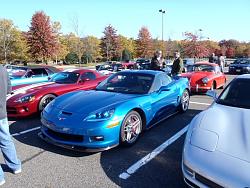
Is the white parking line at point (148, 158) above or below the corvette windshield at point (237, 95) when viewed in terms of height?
below

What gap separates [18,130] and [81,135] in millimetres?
2249

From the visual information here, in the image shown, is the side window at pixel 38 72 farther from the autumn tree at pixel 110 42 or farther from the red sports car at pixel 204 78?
the autumn tree at pixel 110 42

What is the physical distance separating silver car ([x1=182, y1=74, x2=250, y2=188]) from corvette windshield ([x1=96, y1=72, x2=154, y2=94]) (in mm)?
1885

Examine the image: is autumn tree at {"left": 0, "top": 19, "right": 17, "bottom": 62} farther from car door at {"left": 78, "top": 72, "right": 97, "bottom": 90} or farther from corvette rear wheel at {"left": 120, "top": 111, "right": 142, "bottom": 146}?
corvette rear wheel at {"left": 120, "top": 111, "right": 142, "bottom": 146}

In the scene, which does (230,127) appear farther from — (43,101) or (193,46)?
(193,46)

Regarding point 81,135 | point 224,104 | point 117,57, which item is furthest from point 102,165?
point 117,57

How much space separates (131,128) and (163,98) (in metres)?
1.36

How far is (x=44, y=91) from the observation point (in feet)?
22.4

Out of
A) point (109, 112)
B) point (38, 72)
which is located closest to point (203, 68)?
point (38, 72)

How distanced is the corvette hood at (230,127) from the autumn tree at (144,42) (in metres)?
51.1

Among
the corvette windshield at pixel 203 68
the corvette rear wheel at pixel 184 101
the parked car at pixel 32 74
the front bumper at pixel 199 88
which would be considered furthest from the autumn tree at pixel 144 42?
the corvette rear wheel at pixel 184 101

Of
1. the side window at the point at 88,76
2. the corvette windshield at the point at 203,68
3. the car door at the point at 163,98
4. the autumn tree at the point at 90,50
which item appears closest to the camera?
the car door at the point at 163,98

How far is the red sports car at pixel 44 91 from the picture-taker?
6423mm

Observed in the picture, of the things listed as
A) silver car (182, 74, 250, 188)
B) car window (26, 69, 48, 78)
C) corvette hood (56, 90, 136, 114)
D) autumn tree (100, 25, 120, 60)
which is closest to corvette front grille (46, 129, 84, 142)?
corvette hood (56, 90, 136, 114)
